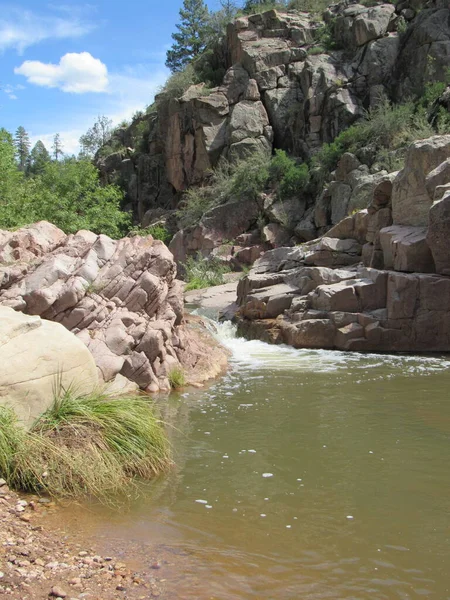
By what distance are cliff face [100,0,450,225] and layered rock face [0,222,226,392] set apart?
2466 centimetres

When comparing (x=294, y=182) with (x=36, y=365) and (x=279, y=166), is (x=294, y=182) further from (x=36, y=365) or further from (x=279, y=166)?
(x=36, y=365)

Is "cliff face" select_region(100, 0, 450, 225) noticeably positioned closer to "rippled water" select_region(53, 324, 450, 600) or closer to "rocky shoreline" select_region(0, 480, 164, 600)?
"rippled water" select_region(53, 324, 450, 600)

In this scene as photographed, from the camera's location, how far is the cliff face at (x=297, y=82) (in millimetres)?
33812

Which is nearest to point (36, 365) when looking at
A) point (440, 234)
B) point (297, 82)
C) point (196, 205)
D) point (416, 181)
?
point (440, 234)

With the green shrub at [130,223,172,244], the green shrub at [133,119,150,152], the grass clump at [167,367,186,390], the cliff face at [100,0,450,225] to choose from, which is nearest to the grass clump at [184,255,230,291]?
the green shrub at [130,223,172,244]

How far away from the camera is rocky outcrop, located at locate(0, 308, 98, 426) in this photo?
6465mm

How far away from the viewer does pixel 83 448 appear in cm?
611

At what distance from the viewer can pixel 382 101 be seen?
3269 cm

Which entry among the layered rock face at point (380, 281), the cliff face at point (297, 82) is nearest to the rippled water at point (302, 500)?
the layered rock face at point (380, 281)

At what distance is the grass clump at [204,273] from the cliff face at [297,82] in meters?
8.98

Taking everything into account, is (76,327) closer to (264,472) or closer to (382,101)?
(264,472)

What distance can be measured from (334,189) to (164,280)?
17445mm

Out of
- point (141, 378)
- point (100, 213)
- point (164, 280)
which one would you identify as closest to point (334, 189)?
point (100, 213)

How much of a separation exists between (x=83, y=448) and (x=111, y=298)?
6112mm
